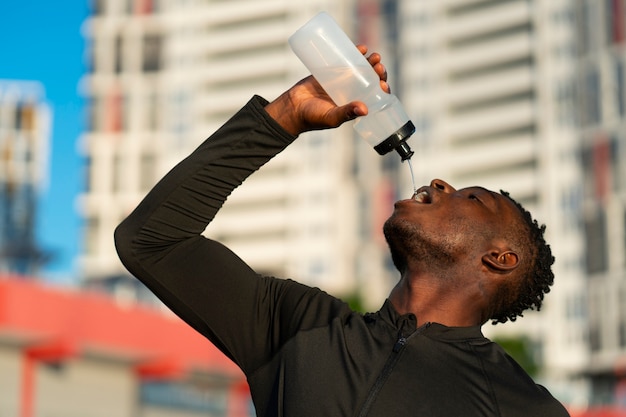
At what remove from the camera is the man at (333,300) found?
10.1ft

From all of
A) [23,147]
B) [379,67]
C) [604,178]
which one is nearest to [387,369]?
[379,67]

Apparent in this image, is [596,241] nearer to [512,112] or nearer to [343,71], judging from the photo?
[512,112]

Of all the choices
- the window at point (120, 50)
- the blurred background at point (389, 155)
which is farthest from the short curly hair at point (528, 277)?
the window at point (120, 50)

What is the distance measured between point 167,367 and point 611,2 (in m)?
45.6

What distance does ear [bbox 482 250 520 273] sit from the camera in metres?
3.40

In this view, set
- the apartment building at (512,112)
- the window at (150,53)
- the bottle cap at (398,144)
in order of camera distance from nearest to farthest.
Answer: the bottle cap at (398,144), the apartment building at (512,112), the window at (150,53)

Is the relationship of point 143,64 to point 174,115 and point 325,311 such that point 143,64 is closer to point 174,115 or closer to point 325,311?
point 174,115

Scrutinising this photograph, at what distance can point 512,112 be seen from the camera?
71812 mm

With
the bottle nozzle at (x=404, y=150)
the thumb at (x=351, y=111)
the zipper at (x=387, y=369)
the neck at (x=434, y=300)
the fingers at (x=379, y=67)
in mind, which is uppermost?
the fingers at (x=379, y=67)

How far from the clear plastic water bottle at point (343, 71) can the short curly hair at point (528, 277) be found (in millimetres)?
392

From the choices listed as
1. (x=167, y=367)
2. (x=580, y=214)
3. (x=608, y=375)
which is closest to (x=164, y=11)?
(x=580, y=214)

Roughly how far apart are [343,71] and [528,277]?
2.52 feet

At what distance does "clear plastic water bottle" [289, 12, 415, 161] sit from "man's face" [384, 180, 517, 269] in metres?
0.23

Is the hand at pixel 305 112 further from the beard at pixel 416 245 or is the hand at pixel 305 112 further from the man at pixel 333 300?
the beard at pixel 416 245
